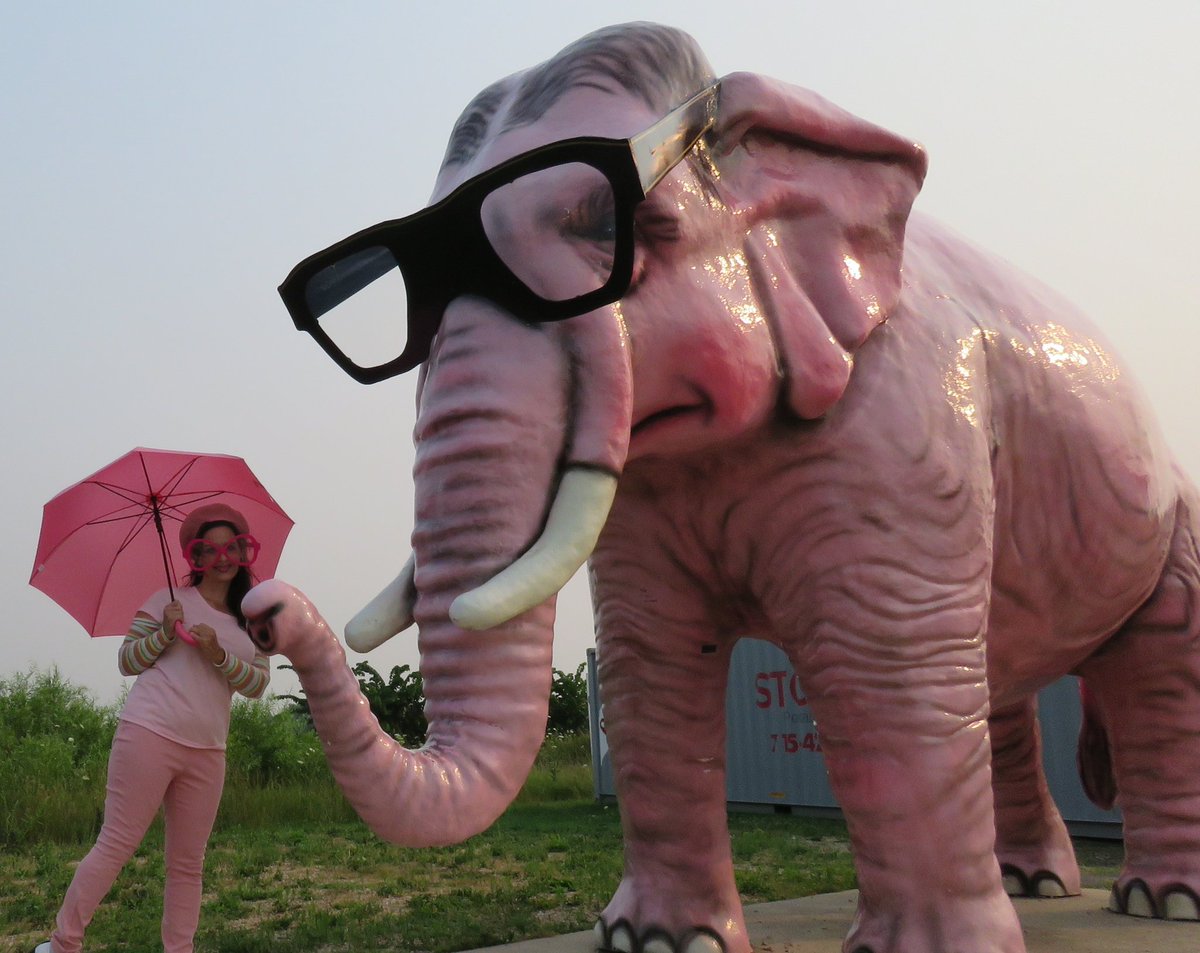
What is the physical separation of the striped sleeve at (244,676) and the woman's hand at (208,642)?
0.02 m

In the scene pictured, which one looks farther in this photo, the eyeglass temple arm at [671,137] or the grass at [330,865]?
the grass at [330,865]

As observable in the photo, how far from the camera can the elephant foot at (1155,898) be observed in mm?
3381

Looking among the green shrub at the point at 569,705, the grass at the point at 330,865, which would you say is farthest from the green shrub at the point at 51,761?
the green shrub at the point at 569,705

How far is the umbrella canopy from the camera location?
384cm

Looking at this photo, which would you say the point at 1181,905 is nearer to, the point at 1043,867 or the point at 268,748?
the point at 1043,867

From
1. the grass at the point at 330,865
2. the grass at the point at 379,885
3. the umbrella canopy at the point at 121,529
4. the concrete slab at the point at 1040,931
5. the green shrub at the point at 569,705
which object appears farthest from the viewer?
the green shrub at the point at 569,705

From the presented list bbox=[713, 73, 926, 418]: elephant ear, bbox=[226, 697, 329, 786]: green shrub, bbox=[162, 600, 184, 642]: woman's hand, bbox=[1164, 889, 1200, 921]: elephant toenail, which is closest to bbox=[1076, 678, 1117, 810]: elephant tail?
bbox=[1164, 889, 1200, 921]: elephant toenail

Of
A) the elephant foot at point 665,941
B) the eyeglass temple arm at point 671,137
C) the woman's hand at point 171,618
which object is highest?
the eyeglass temple arm at point 671,137

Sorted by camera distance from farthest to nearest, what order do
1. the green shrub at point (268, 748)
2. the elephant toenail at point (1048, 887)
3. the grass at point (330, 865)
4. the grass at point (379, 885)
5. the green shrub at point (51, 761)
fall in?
the green shrub at point (268, 748) → the green shrub at point (51, 761) → the grass at point (330, 865) → the grass at point (379, 885) → the elephant toenail at point (1048, 887)

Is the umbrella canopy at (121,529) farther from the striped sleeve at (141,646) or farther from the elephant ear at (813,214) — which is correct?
the elephant ear at (813,214)

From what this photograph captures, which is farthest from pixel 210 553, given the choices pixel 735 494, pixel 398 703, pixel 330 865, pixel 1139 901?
pixel 398 703

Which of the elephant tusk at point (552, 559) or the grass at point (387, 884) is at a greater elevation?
the elephant tusk at point (552, 559)

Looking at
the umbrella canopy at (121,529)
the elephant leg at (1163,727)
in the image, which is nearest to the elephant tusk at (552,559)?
the elephant leg at (1163,727)

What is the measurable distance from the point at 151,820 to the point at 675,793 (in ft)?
4.73
